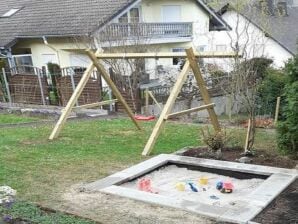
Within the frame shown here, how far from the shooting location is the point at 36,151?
802 centimetres

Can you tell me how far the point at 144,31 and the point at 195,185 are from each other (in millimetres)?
18829

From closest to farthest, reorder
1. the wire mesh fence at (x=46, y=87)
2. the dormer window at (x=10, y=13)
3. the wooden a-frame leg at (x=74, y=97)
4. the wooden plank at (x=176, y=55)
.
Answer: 1. the wooden plank at (x=176, y=55)
2. the wooden a-frame leg at (x=74, y=97)
3. the wire mesh fence at (x=46, y=87)
4. the dormer window at (x=10, y=13)

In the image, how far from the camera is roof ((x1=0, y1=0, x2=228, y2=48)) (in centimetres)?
2238

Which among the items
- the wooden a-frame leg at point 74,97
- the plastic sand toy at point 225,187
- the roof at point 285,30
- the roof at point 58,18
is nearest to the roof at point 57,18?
the roof at point 58,18

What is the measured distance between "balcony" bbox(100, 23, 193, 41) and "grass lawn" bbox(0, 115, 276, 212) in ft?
29.9

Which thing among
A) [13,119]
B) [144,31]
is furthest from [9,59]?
[13,119]

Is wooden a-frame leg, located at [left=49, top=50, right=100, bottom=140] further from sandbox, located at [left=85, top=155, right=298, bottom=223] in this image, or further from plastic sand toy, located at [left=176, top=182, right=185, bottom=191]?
plastic sand toy, located at [left=176, top=182, right=185, bottom=191]

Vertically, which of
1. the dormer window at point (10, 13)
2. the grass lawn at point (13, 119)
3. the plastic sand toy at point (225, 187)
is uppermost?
the dormer window at point (10, 13)

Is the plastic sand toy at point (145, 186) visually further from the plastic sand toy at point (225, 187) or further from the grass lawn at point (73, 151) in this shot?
the plastic sand toy at point (225, 187)

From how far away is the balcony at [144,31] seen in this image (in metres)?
20.1

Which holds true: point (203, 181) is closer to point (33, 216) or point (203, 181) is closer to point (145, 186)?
point (145, 186)

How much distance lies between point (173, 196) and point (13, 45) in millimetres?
21750

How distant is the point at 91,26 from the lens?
70.6 ft

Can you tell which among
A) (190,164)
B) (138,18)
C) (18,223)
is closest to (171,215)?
(18,223)
